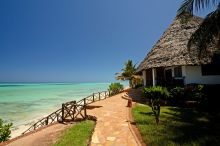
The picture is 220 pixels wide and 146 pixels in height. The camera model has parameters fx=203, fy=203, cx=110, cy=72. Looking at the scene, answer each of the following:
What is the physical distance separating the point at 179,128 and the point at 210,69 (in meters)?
9.50

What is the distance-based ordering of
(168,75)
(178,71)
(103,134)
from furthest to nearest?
(168,75), (178,71), (103,134)

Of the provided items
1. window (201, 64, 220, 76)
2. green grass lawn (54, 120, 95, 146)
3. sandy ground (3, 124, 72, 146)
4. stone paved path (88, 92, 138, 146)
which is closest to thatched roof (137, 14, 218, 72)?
window (201, 64, 220, 76)

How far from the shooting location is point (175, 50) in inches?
663

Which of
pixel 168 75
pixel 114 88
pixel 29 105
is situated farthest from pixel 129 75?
pixel 29 105

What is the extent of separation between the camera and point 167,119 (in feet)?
33.9

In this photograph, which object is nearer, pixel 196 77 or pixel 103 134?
pixel 103 134

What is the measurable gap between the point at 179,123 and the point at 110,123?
329cm

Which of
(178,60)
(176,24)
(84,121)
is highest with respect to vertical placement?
(176,24)

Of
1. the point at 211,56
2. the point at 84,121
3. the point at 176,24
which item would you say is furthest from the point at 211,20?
the point at 176,24

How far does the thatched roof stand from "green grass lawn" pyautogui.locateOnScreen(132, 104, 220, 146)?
469 cm

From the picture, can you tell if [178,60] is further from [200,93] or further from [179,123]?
[179,123]

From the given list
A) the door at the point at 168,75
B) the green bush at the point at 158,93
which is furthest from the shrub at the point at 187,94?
the door at the point at 168,75

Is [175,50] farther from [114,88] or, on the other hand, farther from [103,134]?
[114,88]

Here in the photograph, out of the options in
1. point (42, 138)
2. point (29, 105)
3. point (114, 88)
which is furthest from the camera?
point (29, 105)
